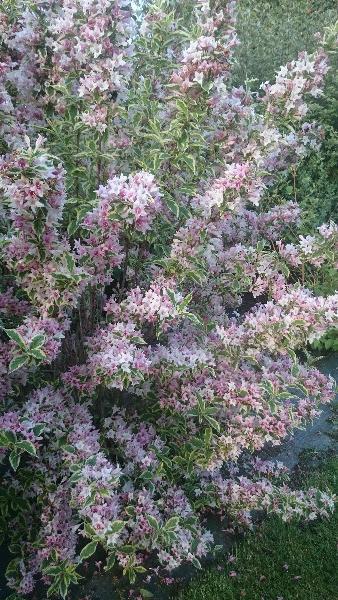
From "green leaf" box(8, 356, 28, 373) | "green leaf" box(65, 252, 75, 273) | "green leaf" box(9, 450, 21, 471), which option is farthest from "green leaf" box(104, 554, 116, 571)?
"green leaf" box(65, 252, 75, 273)

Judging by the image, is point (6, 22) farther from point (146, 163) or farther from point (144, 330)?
point (144, 330)

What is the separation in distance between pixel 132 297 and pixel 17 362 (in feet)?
2.18

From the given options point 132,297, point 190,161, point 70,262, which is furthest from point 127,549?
point 190,161

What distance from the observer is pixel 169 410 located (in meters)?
3.12

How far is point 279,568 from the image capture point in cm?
322

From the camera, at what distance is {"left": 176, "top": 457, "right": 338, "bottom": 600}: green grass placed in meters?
3.06

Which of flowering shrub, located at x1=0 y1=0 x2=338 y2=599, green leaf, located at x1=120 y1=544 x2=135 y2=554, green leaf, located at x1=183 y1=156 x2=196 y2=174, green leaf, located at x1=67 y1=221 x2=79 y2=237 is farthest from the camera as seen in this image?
green leaf, located at x1=183 y1=156 x2=196 y2=174

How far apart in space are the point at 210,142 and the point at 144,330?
112 cm

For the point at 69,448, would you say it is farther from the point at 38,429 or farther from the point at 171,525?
the point at 171,525

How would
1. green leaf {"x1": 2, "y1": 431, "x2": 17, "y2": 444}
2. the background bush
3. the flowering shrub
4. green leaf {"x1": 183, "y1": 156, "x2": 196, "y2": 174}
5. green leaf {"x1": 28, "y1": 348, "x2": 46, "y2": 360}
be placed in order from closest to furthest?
green leaf {"x1": 28, "y1": 348, "x2": 46, "y2": 360}
green leaf {"x1": 2, "y1": 431, "x2": 17, "y2": 444}
the flowering shrub
green leaf {"x1": 183, "y1": 156, "x2": 196, "y2": 174}
the background bush

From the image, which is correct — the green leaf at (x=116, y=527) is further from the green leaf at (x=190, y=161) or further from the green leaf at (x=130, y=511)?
the green leaf at (x=190, y=161)

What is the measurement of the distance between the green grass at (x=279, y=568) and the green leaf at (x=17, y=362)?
1.50m

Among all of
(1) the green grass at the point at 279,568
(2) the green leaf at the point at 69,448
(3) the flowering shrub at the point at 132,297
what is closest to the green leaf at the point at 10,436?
(3) the flowering shrub at the point at 132,297

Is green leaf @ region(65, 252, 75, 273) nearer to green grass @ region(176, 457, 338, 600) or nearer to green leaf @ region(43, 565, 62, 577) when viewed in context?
green leaf @ region(43, 565, 62, 577)
